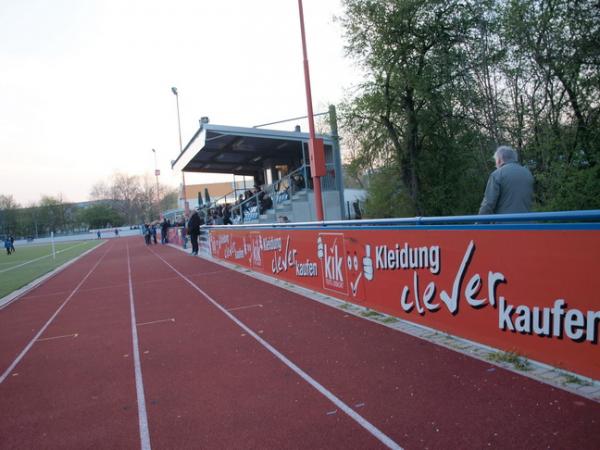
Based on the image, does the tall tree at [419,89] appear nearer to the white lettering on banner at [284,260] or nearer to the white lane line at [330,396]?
the white lettering on banner at [284,260]

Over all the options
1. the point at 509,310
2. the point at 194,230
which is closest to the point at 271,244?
the point at 509,310

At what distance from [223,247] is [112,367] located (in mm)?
12108

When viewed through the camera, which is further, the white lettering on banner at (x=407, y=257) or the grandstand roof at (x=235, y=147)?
the grandstand roof at (x=235, y=147)

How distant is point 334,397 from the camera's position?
432cm

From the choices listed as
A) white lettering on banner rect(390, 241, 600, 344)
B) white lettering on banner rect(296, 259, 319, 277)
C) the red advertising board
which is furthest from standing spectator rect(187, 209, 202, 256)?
white lettering on banner rect(390, 241, 600, 344)

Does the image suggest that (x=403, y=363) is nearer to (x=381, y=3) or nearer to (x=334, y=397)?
(x=334, y=397)

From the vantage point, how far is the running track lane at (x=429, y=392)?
3.34 meters

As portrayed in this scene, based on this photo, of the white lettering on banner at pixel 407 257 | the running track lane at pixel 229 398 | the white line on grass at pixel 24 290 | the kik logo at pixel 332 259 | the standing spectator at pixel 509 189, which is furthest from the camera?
the white line on grass at pixel 24 290

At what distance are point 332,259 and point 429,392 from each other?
442 centimetres

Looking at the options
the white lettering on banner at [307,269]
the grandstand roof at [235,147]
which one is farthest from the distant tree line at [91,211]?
the white lettering on banner at [307,269]

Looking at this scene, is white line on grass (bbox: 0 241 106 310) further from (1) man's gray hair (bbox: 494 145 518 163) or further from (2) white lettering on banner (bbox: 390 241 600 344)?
(1) man's gray hair (bbox: 494 145 518 163)

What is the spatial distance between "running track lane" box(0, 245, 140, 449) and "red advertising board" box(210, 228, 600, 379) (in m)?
3.54

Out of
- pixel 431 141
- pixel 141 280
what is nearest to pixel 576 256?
pixel 141 280

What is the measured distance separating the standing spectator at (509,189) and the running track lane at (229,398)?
9.67 ft
